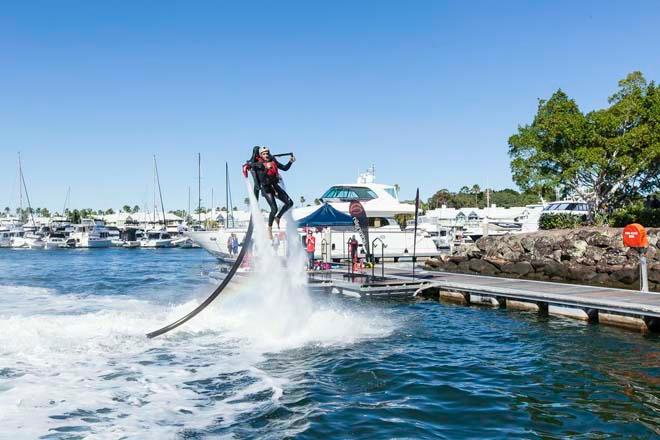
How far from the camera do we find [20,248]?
A: 94.8m

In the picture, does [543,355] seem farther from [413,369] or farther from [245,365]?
[245,365]

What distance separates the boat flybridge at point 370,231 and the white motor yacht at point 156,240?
54.0 meters

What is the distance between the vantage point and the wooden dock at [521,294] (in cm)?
1587

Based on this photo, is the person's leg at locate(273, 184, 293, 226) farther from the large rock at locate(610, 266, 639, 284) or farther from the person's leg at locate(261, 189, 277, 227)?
the large rock at locate(610, 266, 639, 284)

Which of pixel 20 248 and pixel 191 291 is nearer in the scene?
pixel 191 291

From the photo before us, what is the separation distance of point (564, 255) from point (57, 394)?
87.9 feet

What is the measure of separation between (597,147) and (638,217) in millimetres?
4704

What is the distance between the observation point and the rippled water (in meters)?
8.25

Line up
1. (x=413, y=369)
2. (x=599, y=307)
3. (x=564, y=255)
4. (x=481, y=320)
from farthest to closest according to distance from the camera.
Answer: (x=564, y=255) → (x=481, y=320) → (x=599, y=307) → (x=413, y=369)

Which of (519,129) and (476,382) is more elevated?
(519,129)

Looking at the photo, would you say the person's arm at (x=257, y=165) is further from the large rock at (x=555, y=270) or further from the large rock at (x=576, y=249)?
the large rock at (x=576, y=249)

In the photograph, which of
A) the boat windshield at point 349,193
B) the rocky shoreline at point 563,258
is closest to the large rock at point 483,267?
the rocky shoreline at point 563,258

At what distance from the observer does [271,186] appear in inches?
496

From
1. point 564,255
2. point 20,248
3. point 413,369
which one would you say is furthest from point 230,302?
point 20,248
